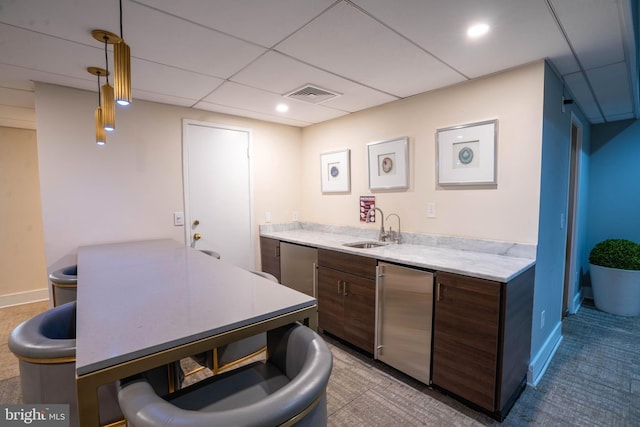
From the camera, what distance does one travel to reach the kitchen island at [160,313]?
81 centimetres

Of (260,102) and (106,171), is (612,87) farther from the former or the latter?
(106,171)

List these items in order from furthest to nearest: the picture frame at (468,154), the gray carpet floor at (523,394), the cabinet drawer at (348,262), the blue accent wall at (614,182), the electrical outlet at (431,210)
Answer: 1. the blue accent wall at (614,182)
2. the electrical outlet at (431,210)
3. the cabinet drawer at (348,262)
4. the picture frame at (468,154)
5. the gray carpet floor at (523,394)

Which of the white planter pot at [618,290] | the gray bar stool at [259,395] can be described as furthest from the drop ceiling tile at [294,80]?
the white planter pot at [618,290]

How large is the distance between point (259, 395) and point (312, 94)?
7.89 ft

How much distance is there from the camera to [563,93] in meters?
2.45

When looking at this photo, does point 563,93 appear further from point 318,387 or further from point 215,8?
point 318,387

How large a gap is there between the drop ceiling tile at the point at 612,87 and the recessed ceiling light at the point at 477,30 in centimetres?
113

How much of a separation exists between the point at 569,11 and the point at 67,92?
11.5 feet

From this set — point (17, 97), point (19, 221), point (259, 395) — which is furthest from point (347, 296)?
point (19, 221)

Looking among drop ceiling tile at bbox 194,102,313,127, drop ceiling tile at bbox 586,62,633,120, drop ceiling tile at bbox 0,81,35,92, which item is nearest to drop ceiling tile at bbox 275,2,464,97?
drop ceiling tile at bbox 586,62,633,120

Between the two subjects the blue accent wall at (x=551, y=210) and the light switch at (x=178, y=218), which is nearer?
the blue accent wall at (x=551, y=210)

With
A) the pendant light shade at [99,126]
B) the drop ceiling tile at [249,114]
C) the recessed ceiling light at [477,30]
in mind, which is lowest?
the pendant light shade at [99,126]

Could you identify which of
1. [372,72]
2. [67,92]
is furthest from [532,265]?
[67,92]

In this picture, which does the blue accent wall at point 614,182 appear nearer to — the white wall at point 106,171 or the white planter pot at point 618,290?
the white planter pot at point 618,290
